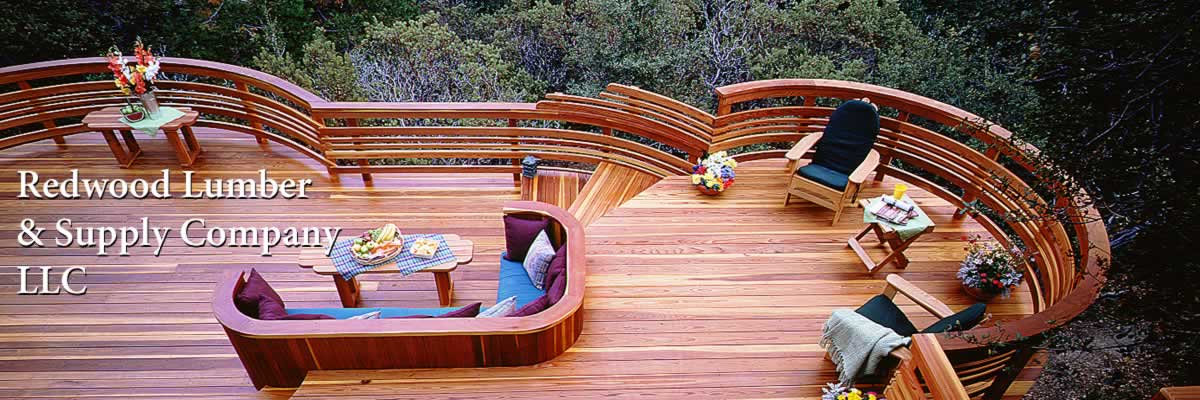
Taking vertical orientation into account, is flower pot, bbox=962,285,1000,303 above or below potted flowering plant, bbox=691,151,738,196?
below

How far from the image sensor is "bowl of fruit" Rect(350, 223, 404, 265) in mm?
4191

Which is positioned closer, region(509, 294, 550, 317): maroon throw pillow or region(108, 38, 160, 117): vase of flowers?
region(509, 294, 550, 317): maroon throw pillow

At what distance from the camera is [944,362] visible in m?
2.72

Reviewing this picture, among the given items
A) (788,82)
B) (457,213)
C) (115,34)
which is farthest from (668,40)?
(115,34)

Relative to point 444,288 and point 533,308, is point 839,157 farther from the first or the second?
point 444,288

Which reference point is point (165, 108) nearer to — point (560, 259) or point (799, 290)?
point (560, 259)

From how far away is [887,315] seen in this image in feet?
12.3

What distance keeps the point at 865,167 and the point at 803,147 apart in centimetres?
51

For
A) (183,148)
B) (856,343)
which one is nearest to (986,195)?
(856,343)

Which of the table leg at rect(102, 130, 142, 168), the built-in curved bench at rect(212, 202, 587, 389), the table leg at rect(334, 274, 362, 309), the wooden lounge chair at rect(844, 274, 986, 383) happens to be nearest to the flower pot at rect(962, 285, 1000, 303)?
the wooden lounge chair at rect(844, 274, 986, 383)

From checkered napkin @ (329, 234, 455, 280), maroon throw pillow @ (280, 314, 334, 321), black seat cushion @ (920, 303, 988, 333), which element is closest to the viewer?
black seat cushion @ (920, 303, 988, 333)

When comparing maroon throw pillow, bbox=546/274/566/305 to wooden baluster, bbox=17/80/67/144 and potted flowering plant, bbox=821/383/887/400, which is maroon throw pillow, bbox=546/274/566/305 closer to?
potted flowering plant, bbox=821/383/887/400

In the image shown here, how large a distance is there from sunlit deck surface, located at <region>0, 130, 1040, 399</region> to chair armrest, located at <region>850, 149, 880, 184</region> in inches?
18.7

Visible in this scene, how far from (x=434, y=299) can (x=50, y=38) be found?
975 cm
